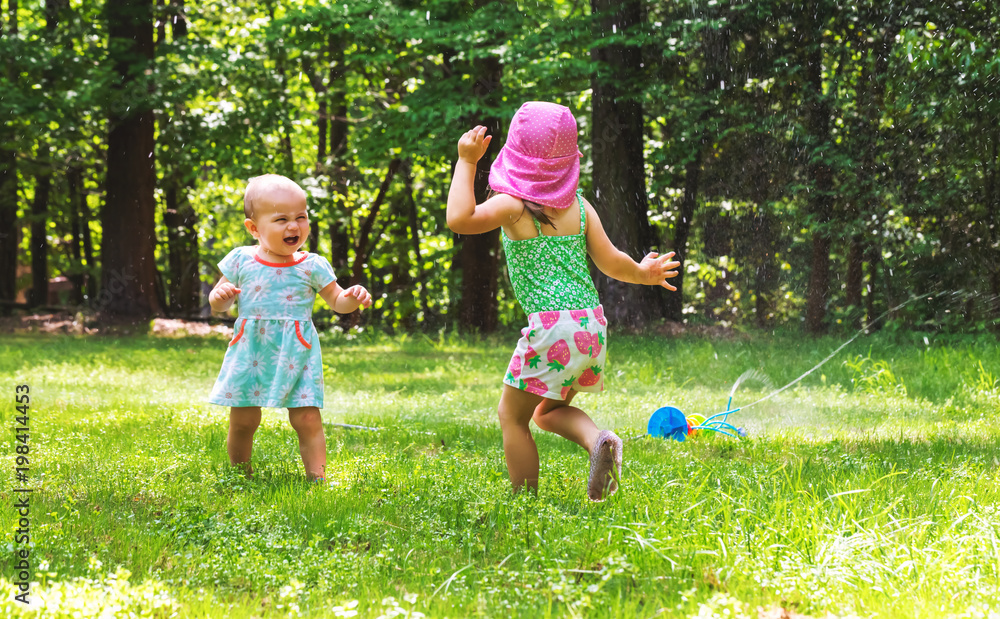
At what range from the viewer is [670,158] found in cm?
1506

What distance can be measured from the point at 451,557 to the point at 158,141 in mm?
16310

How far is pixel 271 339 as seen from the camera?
4.30m

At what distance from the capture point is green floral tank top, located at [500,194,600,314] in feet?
12.5

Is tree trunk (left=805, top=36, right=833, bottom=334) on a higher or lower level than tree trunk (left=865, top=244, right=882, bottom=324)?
higher

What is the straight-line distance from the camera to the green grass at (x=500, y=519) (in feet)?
8.61

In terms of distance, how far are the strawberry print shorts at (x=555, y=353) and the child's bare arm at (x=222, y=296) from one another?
133 cm

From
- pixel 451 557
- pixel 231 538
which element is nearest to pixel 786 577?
pixel 451 557

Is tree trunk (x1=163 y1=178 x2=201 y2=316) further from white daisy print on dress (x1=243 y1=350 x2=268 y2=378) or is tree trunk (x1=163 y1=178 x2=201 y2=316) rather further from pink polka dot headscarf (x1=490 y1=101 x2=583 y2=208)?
pink polka dot headscarf (x1=490 y1=101 x2=583 y2=208)

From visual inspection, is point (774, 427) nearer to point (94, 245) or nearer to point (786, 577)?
point (786, 577)

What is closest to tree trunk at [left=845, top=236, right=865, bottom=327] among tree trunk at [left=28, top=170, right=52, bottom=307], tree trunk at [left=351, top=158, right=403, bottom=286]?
tree trunk at [left=351, top=158, right=403, bottom=286]

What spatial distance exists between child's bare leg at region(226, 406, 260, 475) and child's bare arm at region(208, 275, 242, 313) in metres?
0.50

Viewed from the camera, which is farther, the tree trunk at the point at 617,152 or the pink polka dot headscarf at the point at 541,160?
the tree trunk at the point at 617,152

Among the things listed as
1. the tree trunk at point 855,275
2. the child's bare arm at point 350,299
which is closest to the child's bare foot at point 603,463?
the child's bare arm at point 350,299

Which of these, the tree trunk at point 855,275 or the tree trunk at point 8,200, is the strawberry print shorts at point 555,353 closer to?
the tree trunk at point 855,275
